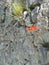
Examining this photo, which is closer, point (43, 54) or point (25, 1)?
point (43, 54)

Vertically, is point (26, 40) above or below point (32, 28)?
below

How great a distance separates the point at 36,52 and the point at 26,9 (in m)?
1.23

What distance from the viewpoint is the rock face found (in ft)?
19.5

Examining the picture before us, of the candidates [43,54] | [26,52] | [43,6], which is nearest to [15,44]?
[26,52]

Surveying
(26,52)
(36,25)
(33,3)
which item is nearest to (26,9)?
(33,3)

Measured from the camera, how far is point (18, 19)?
6.38 meters

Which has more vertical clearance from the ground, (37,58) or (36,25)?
(36,25)

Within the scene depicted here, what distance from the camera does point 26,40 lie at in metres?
6.09

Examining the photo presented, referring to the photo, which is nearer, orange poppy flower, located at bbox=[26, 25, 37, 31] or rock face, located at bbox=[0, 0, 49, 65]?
rock face, located at bbox=[0, 0, 49, 65]

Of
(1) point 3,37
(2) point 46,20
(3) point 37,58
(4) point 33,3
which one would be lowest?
(3) point 37,58

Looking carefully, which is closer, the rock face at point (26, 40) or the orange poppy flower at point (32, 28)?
the rock face at point (26, 40)

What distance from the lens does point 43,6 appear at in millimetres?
6180

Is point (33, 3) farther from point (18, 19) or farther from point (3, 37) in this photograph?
point (3, 37)

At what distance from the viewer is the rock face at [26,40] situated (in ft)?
19.5
